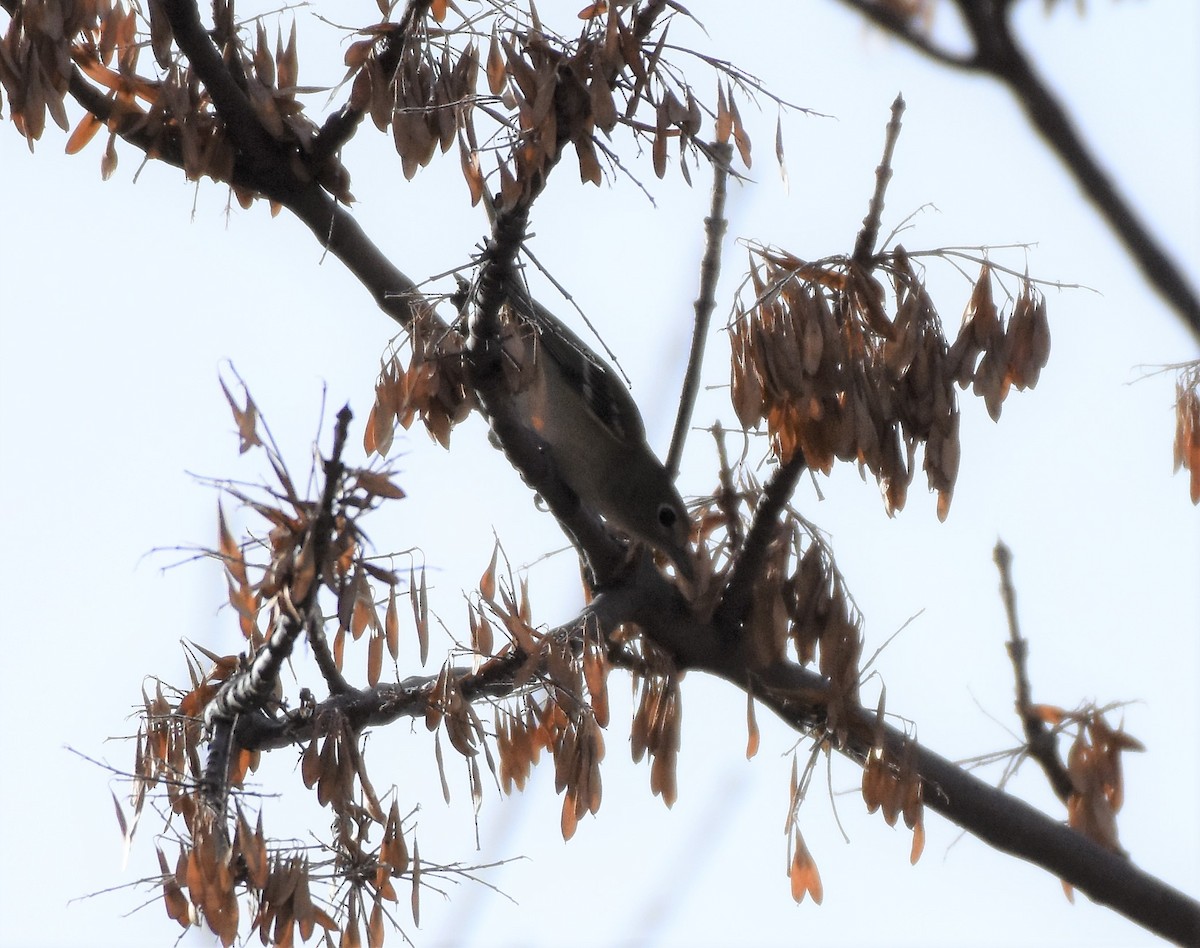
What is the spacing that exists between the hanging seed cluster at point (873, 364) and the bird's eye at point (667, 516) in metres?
2.00

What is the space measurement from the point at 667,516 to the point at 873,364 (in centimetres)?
227

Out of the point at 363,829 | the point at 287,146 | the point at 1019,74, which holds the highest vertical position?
the point at 287,146

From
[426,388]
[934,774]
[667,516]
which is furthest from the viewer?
[667,516]

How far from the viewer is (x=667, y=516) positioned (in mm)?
5820

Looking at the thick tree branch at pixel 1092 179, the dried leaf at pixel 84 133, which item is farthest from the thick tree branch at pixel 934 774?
the thick tree branch at pixel 1092 179

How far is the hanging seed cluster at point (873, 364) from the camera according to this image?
3535 mm

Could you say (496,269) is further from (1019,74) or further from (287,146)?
(1019,74)

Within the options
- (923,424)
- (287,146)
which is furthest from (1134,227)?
(287,146)

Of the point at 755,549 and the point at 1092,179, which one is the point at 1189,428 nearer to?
the point at 755,549

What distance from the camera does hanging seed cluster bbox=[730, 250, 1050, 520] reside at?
3.54 meters

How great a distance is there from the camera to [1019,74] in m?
1.26

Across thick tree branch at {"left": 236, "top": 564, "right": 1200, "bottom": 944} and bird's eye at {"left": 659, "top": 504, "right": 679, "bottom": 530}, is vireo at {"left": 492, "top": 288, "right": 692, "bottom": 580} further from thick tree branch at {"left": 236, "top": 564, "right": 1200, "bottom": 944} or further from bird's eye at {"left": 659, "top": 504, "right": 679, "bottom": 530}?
thick tree branch at {"left": 236, "top": 564, "right": 1200, "bottom": 944}

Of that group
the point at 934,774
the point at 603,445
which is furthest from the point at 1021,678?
the point at 603,445

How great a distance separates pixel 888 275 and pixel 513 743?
Result: 1.61 m
